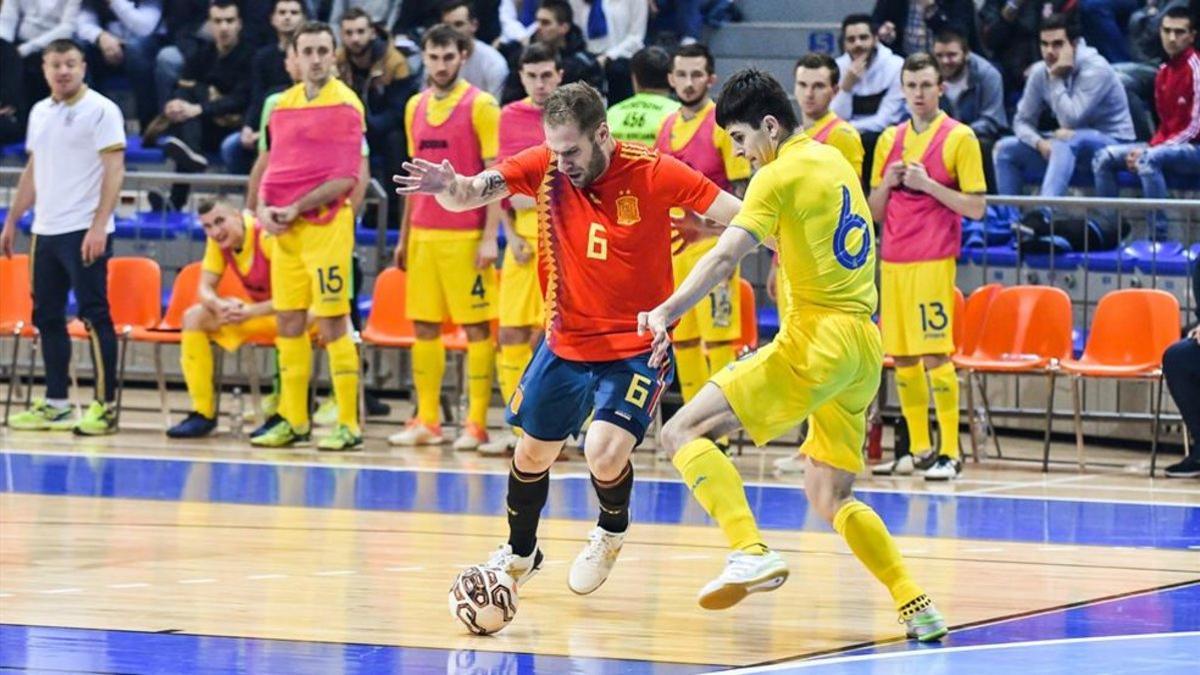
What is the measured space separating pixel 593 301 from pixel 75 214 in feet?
21.5

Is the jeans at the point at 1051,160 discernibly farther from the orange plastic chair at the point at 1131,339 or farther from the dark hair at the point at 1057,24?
the orange plastic chair at the point at 1131,339

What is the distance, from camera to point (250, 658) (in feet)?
21.3

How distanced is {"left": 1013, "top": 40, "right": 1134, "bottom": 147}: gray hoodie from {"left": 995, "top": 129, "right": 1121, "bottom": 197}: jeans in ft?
0.29

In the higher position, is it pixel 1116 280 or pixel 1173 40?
pixel 1173 40

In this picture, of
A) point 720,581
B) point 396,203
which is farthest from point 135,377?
point 720,581

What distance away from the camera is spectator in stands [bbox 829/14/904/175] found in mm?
15086

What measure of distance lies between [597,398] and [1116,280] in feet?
21.6

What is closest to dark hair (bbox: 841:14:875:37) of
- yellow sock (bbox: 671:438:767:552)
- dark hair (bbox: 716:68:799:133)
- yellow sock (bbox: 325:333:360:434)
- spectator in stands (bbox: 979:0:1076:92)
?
spectator in stands (bbox: 979:0:1076:92)

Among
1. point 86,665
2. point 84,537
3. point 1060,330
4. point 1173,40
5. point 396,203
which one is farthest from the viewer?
point 396,203

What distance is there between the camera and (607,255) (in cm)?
769

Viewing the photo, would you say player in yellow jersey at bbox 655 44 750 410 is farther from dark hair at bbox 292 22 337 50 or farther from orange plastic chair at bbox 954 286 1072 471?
dark hair at bbox 292 22 337 50

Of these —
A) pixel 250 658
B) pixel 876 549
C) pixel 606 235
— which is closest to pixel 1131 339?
pixel 606 235

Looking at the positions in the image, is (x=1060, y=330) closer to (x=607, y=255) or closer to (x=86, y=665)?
(x=607, y=255)

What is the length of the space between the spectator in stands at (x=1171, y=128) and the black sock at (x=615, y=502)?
7.19 m
